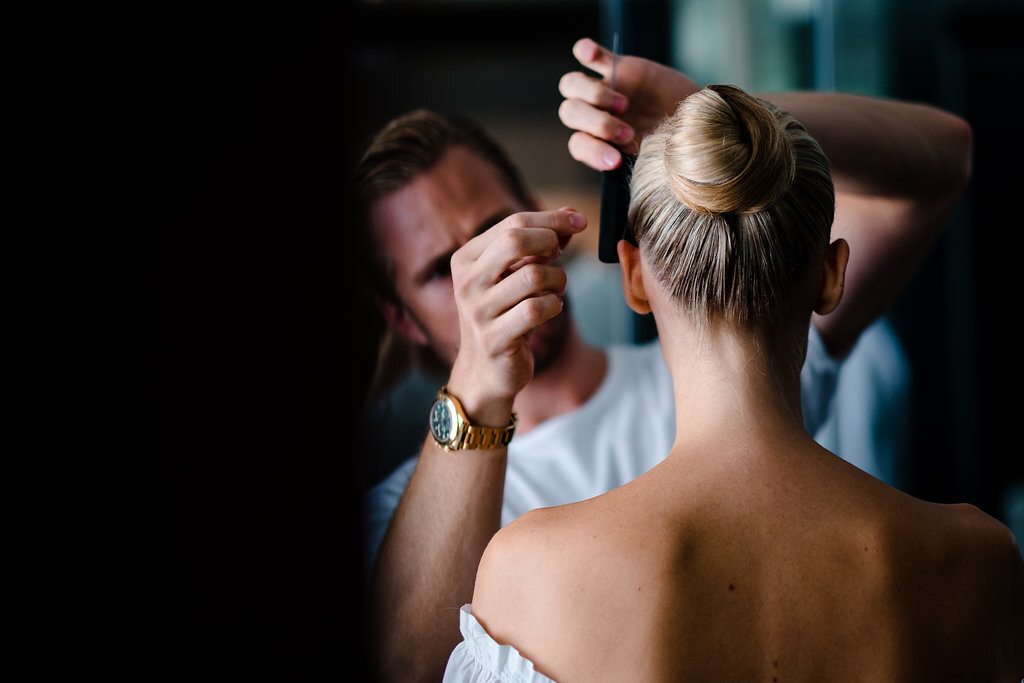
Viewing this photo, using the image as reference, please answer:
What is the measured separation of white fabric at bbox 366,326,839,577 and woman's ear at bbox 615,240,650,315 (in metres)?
0.39

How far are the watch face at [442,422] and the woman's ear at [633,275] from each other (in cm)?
21

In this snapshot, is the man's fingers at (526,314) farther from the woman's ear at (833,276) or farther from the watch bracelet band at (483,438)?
the woman's ear at (833,276)

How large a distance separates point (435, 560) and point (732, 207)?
1.49 feet

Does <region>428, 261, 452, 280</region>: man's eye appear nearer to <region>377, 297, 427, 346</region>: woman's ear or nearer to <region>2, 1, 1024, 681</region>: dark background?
<region>377, 297, 427, 346</region>: woman's ear

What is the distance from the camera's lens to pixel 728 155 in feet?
2.06

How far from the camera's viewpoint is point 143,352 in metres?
0.46

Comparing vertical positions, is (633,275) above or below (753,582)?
above

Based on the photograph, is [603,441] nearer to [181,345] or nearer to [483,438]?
[483,438]

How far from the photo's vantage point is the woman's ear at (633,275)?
75 centimetres

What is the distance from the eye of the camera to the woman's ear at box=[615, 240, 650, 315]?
753 millimetres

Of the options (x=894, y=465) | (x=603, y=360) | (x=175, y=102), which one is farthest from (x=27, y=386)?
→ (x=894, y=465)

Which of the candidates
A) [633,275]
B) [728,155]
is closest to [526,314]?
[633,275]

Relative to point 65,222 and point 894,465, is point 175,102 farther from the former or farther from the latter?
point 894,465

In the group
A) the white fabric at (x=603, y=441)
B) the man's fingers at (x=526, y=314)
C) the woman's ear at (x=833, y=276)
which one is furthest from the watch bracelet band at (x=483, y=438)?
the woman's ear at (x=833, y=276)
